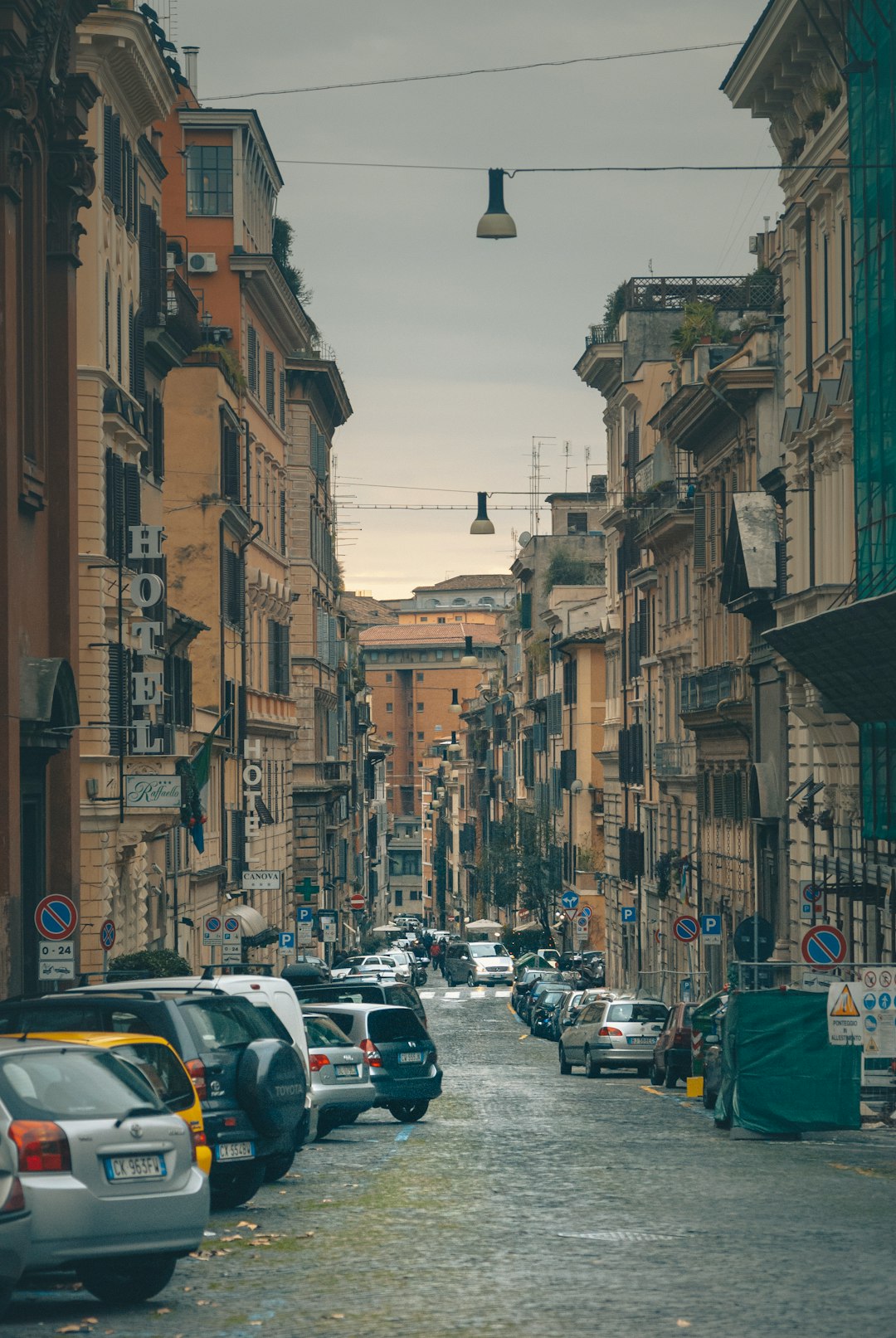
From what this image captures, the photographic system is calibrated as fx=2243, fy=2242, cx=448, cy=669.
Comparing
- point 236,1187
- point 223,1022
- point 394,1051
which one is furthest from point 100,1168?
point 394,1051

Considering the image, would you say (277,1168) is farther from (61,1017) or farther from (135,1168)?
(135,1168)

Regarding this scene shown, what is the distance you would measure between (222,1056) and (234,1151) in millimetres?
699

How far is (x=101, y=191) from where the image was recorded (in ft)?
130

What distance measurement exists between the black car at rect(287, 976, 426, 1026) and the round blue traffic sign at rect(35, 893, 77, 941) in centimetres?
479

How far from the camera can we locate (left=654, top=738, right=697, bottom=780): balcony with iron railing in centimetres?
6359

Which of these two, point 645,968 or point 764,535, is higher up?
point 764,535

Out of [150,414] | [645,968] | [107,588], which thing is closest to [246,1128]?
[107,588]

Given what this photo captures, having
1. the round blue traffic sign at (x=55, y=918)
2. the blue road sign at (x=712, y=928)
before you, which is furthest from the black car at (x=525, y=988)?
the round blue traffic sign at (x=55, y=918)

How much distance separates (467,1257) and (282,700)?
63763 mm

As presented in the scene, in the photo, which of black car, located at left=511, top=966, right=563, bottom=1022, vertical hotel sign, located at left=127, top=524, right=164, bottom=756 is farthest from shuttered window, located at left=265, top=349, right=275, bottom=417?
vertical hotel sign, located at left=127, top=524, right=164, bottom=756

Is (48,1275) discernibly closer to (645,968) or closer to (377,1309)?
(377,1309)

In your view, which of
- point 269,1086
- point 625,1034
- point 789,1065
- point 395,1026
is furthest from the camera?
point 625,1034

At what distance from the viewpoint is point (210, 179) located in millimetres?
69625

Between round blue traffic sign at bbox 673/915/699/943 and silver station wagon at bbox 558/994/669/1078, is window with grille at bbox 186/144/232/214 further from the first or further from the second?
silver station wagon at bbox 558/994/669/1078
